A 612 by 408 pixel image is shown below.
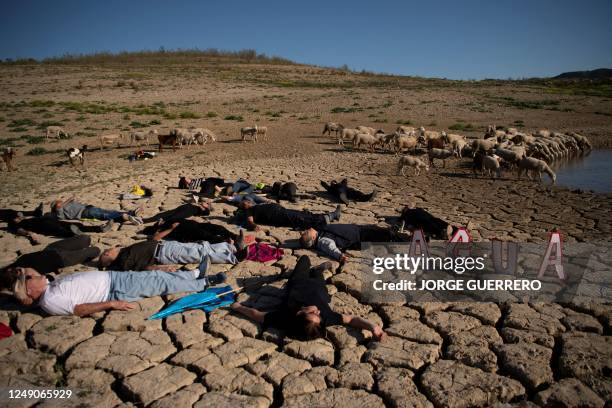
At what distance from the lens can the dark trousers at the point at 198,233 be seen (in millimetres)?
5793

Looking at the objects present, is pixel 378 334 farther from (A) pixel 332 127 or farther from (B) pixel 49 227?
(A) pixel 332 127

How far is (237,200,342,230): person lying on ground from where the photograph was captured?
6586mm

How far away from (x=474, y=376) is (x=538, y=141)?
1326cm

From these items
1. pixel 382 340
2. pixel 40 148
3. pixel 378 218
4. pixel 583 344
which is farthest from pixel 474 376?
pixel 40 148

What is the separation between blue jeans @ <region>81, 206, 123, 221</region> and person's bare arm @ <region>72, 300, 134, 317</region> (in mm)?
3166

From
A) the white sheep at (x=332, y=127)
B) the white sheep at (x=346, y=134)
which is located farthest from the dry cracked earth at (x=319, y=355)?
the white sheep at (x=332, y=127)

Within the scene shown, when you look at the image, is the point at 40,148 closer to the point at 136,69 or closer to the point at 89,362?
the point at 89,362

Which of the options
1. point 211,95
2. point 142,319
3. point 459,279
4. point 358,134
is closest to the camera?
point 142,319

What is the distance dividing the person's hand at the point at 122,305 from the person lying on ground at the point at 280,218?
Result: 2.64 meters

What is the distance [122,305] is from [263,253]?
2009 millimetres

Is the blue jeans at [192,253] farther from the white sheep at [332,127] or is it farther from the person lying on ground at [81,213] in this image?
the white sheep at [332,127]

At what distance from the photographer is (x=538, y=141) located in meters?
Answer: 13.8

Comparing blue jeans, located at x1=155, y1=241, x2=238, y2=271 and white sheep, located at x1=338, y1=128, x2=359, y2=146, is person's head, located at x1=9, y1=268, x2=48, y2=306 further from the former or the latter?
white sheep, located at x1=338, y1=128, x2=359, y2=146

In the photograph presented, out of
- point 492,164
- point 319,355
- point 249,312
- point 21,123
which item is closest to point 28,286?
point 249,312
